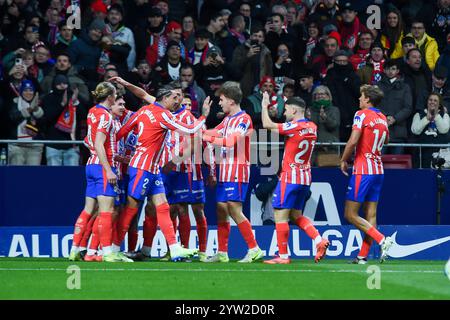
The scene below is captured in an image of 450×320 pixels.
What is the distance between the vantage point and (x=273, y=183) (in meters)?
18.1

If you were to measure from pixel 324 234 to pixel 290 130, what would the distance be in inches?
143

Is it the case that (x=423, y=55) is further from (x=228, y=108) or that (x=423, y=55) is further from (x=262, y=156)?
(x=228, y=108)

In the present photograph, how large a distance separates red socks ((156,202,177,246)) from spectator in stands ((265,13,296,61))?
20.6 ft

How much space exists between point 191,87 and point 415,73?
4052mm

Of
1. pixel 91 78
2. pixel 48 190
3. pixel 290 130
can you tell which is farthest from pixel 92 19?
pixel 290 130

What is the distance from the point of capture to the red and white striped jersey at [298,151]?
1449 centimetres

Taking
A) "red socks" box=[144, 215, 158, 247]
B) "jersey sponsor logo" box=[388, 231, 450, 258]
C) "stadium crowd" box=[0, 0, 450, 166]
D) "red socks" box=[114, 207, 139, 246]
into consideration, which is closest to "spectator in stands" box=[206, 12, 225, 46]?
"stadium crowd" box=[0, 0, 450, 166]

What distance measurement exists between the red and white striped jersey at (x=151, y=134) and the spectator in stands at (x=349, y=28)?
7.02m

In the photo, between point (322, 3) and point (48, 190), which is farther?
point (322, 3)

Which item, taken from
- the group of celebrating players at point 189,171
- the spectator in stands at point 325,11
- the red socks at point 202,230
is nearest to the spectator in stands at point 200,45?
the spectator in stands at point 325,11

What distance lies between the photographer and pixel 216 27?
20.3 metres

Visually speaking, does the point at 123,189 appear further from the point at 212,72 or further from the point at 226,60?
the point at 226,60

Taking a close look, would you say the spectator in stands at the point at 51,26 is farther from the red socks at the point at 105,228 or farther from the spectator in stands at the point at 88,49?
the red socks at the point at 105,228

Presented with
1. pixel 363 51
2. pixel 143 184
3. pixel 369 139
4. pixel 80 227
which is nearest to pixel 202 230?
pixel 143 184
